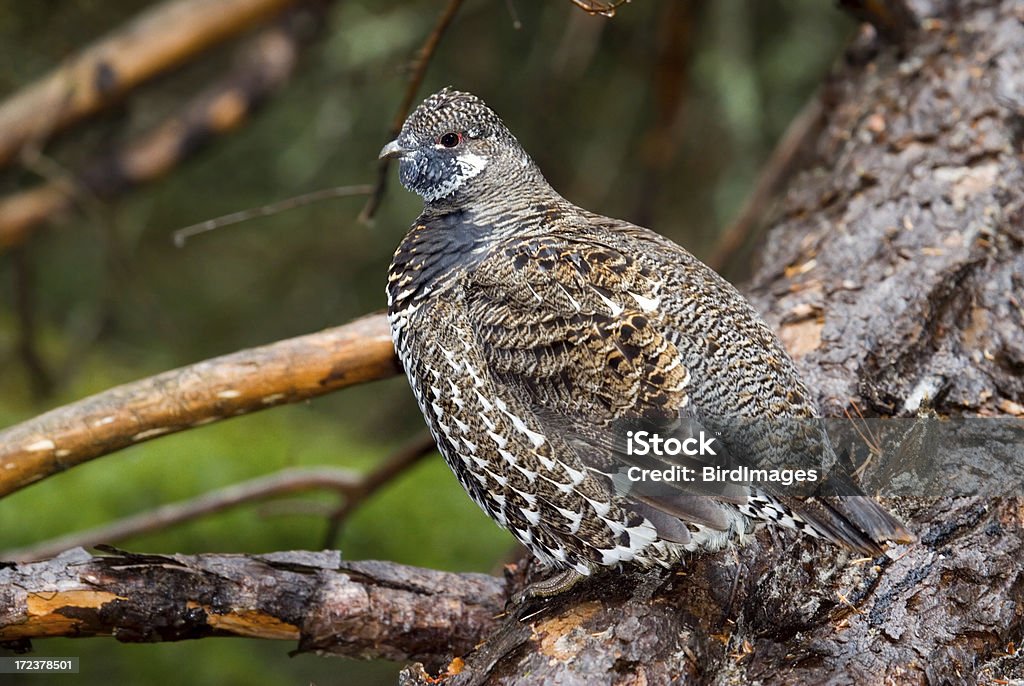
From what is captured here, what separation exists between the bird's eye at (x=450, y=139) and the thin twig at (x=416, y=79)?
28 cm

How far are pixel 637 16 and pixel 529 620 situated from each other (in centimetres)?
436

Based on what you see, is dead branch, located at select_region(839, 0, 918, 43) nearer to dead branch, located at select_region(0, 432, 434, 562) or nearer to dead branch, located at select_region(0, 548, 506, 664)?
dead branch, located at select_region(0, 432, 434, 562)

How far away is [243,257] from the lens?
7668mm

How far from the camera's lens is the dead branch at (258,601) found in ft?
9.78

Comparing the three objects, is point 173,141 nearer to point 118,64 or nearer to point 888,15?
point 118,64

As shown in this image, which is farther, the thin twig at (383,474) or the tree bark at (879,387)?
the thin twig at (383,474)

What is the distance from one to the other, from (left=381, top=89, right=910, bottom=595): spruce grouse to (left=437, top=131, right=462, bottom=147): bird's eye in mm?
368

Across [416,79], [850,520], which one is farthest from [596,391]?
[416,79]

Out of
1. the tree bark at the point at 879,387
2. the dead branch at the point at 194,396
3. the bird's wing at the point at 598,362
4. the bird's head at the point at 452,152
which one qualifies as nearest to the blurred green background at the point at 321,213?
the tree bark at the point at 879,387

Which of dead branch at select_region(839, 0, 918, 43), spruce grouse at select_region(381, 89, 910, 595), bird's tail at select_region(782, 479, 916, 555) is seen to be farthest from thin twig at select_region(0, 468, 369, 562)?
dead branch at select_region(839, 0, 918, 43)

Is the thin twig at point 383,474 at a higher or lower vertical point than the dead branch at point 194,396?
lower

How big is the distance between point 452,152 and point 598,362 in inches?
40.1

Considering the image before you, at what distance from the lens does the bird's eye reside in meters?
3.49

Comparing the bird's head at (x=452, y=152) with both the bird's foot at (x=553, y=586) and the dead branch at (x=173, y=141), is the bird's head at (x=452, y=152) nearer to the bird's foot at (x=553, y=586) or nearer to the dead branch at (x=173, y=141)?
the bird's foot at (x=553, y=586)
